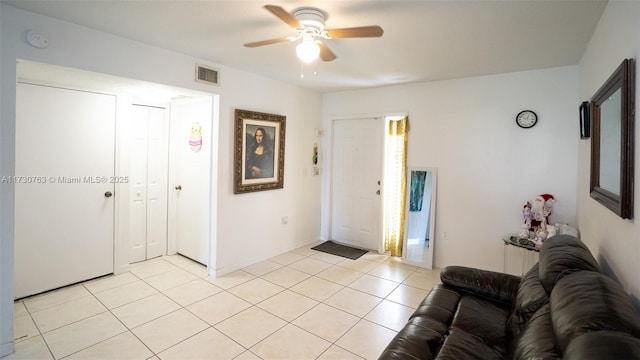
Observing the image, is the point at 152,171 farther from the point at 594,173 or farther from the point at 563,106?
the point at 563,106

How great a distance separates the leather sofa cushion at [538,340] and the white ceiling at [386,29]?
184cm

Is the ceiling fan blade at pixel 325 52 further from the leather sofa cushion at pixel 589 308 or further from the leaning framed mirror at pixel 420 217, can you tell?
the leaning framed mirror at pixel 420 217

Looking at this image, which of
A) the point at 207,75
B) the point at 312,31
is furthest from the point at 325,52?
the point at 207,75

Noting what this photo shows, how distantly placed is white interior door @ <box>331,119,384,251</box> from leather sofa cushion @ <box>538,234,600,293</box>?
2766 mm

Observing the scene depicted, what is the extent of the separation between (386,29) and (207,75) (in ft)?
6.46

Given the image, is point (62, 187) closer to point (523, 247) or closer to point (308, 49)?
point (308, 49)

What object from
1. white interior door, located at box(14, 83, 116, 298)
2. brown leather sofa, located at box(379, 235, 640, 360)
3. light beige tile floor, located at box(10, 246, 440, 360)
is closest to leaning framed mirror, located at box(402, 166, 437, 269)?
light beige tile floor, located at box(10, 246, 440, 360)

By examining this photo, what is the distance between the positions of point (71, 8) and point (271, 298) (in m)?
2.86

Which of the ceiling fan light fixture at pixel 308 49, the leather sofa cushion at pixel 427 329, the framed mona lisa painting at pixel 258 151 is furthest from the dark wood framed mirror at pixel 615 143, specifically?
the framed mona lisa painting at pixel 258 151

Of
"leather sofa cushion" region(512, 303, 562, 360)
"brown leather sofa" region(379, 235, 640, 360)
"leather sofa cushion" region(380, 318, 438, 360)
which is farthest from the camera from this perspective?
"leather sofa cushion" region(380, 318, 438, 360)

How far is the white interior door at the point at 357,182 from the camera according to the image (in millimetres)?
4605

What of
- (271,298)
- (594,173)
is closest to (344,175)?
(271,298)

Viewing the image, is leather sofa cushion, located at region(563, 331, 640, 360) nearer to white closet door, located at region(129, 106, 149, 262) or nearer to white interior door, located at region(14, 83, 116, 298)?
white interior door, located at region(14, 83, 116, 298)

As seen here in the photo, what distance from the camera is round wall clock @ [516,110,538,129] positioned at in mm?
3365
